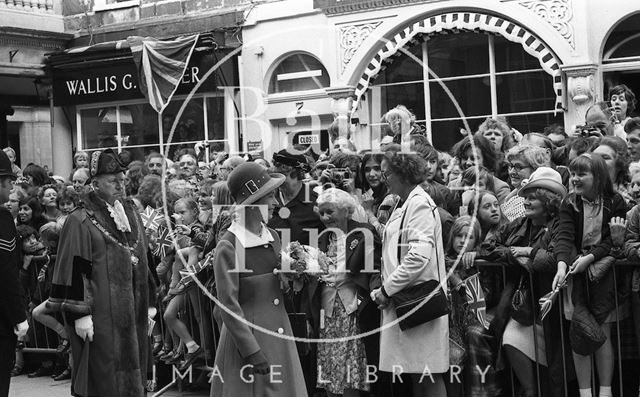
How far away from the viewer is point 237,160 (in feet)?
37.8

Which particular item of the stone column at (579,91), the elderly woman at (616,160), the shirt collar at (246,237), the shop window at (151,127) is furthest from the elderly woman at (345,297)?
the shop window at (151,127)

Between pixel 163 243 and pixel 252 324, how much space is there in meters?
3.83

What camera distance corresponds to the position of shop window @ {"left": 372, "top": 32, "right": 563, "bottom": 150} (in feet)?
52.3

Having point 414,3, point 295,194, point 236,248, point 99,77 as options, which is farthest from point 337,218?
point 99,77

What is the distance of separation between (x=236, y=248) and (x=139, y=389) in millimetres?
1881

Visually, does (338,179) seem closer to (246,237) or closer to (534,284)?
(534,284)

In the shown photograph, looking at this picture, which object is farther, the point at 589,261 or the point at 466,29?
the point at 466,29

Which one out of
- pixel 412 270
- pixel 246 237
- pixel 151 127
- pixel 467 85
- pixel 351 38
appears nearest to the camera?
pixel 246 237

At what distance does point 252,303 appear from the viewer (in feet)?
22.9

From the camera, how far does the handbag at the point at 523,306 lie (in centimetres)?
789

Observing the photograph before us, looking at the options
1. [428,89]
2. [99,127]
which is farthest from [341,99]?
[99,127]

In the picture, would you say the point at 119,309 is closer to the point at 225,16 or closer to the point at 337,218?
the point at 337,218

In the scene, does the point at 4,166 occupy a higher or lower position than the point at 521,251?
higher

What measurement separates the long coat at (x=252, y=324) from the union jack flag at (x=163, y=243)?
352 centimetres
